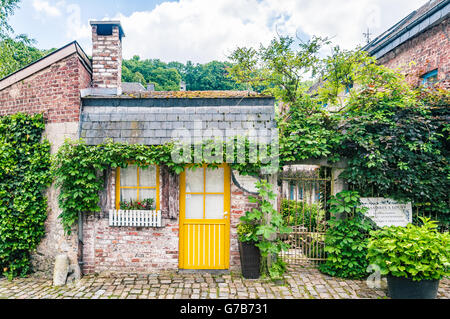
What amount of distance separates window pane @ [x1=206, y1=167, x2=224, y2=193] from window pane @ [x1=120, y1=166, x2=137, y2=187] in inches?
60.9

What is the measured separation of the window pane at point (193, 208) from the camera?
525 centimetres

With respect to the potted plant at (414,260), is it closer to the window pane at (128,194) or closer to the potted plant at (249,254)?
the potted plant at (249,254)

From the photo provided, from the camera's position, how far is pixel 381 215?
16.8ft

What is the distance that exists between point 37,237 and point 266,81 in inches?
237

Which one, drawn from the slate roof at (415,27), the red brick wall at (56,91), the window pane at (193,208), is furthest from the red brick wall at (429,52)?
the red brick wall at (56,91)

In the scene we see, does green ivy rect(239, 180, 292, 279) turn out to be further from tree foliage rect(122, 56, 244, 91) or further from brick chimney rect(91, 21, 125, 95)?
tree foliage rect(122, 56, 244, 91)

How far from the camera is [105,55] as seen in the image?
18.7 feet

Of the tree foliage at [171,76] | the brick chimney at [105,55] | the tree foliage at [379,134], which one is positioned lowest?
the tree foliage at [379,134]

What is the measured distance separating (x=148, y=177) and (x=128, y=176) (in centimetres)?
42

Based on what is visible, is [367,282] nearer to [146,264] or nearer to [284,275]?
[284,275]

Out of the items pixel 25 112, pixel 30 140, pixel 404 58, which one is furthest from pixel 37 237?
pixel 404 58

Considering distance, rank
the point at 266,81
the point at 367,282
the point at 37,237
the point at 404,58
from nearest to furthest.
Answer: the point at 367,282 → the point at 37,237 → the point at 266,81 → the point at 404,58

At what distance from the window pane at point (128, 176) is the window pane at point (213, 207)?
5.25 feet

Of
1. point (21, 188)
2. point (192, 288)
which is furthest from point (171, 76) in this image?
point (192, 288)
